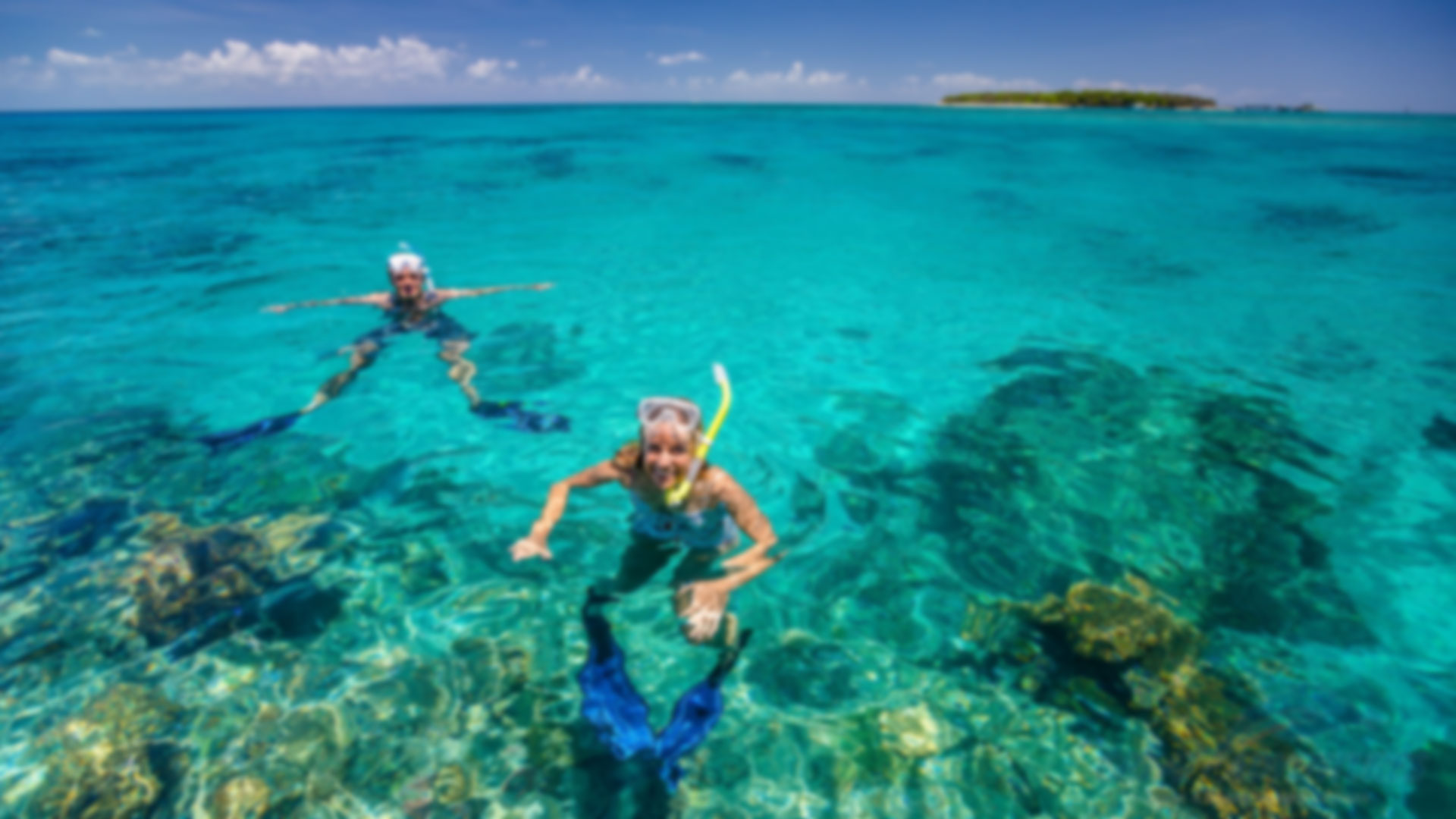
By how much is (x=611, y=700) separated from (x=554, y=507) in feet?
3.79

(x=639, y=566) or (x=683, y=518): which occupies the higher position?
(x=683, y=518)

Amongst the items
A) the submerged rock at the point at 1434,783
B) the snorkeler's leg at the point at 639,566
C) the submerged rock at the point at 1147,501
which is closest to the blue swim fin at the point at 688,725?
the snorkeler's leg at the point at 639,566

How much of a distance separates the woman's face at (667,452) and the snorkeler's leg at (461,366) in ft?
14.2

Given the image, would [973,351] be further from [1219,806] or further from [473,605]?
[473,605]

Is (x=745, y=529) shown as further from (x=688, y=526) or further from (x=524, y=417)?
(x=524, y=417)

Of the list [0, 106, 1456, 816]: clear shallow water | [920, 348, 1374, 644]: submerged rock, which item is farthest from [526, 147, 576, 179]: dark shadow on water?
[920, 348, 1374, 644]: submerged rock

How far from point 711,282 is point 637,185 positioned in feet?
46.9

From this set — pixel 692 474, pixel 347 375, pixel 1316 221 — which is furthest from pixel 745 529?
pixel 1316 221

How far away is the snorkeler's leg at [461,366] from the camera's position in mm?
7715

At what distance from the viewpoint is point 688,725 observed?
3.77 m

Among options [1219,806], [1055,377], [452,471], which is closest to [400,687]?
[452,471]

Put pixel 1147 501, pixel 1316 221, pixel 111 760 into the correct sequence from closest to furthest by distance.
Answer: pixel 111 760 < pixel 1147 501 < pixel 1316 221

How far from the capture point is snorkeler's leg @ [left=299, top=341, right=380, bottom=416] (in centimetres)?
766

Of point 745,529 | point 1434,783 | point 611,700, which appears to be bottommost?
point 1434,783
